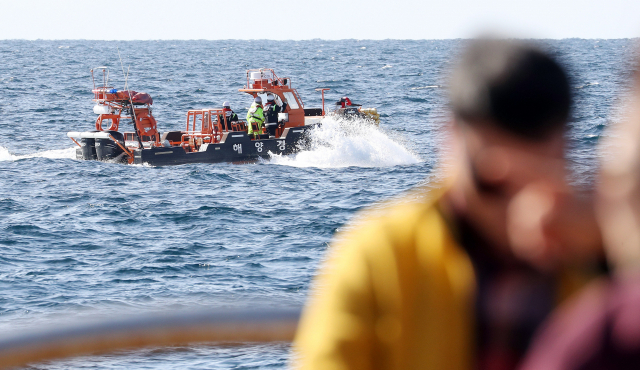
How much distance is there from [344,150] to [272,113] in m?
2.33

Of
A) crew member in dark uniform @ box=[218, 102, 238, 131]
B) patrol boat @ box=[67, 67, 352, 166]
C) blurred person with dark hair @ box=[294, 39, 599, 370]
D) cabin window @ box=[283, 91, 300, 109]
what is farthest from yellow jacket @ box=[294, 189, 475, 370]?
cabin window @ box=[283, 91, 300, 109]

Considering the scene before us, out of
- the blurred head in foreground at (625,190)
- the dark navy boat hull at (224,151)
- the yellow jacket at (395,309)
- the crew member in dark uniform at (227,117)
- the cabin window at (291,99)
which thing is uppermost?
the blurred head in foreground at (625,190)

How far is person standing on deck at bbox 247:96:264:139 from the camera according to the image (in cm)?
2112

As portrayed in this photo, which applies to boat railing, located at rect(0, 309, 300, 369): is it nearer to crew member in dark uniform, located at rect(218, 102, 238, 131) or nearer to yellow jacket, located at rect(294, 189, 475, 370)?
yellow jacket, located at rect(294, 189, 475, 370)

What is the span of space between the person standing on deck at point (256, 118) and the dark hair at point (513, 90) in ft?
66.0

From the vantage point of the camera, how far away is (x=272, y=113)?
22281 millimetres

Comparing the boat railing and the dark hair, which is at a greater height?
the dark hair

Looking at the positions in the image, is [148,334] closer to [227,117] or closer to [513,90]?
[513,90]

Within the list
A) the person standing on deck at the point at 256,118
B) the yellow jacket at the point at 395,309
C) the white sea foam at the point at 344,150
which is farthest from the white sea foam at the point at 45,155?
the yellow jacket at the point at 395,309

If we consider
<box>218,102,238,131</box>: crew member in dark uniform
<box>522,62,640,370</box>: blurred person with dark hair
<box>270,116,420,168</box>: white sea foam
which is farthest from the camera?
<box>270,116,420,168</box>: white sea foam

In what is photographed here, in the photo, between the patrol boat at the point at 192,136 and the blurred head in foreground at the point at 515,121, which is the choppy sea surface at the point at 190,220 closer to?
the blurred head in foreground at the point at 515,121

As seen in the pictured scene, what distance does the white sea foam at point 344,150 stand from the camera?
74.1ft

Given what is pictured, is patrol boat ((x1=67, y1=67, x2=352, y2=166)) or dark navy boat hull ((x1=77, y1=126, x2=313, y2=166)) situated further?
patrol boat ((x1=67, y1=67, x2=352, y2=166))

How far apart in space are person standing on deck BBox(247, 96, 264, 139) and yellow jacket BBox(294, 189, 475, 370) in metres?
20.1
